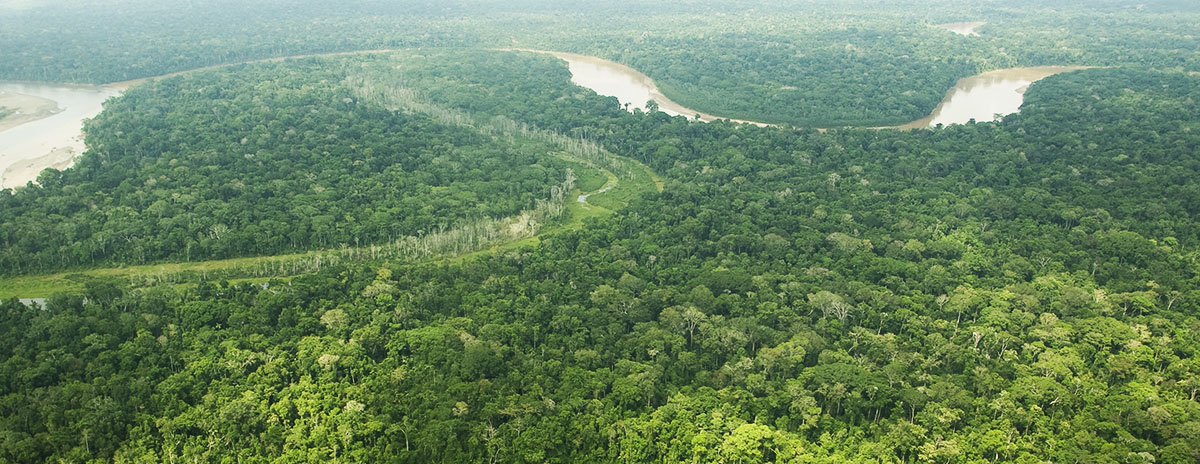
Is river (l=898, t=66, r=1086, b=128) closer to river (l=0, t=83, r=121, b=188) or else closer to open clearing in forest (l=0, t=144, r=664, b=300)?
open clearing in forest (l=0, t=144, r=664, b=300)

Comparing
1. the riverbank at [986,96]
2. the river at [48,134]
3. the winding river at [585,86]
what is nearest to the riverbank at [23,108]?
the winding river at [585,86]

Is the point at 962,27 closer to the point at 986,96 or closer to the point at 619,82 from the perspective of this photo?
the point at 986,96

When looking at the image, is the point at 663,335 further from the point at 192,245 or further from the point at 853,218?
the point at 192,245

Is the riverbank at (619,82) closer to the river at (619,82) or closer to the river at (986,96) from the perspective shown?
the river at (619,82)

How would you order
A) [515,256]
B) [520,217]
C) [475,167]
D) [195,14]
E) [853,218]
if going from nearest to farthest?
1. [515,256]
2. [853,218]
3. [520,217]
4. [475,167]
5. [195,14]

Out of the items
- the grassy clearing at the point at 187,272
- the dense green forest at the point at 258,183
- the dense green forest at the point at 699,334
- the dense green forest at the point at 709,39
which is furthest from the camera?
the dense green forest at the point at 709,39

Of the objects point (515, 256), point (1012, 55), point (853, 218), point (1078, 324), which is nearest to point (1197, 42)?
point (1012, 55)
